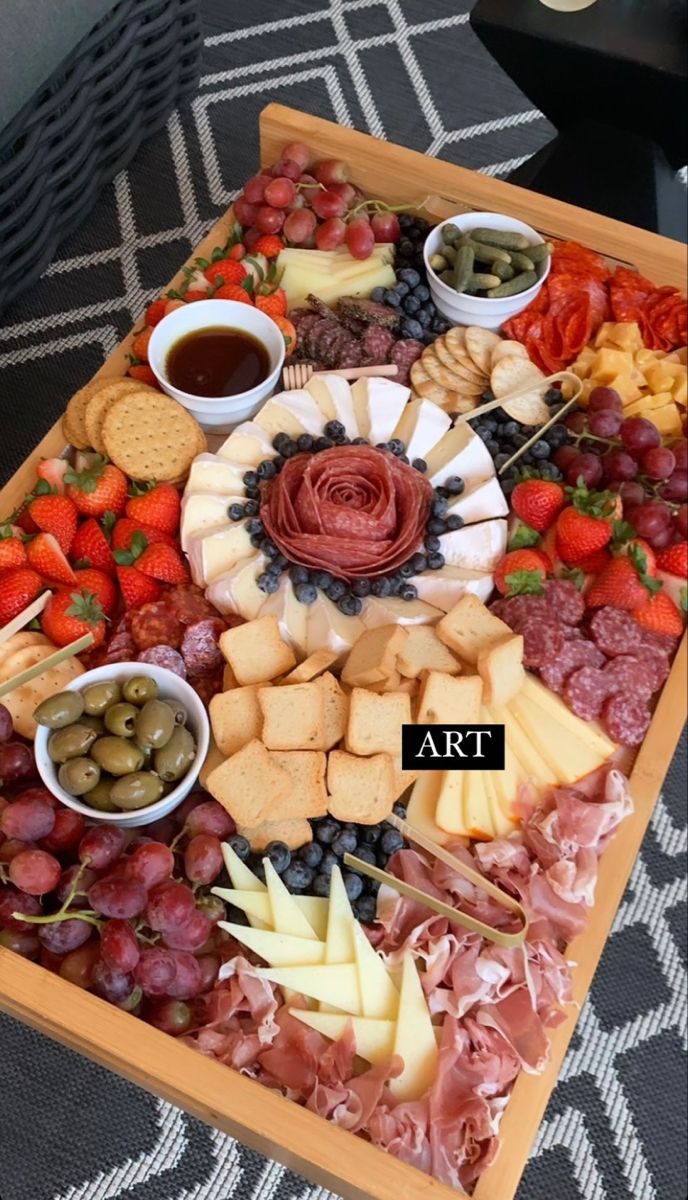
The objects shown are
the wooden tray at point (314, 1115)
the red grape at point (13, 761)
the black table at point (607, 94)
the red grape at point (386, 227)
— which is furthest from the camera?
the black table at point (607, 94)

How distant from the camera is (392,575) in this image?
4.49 feet

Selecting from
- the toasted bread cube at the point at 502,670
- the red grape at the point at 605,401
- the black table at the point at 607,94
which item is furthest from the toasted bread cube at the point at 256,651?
the black table at the point at 607,94

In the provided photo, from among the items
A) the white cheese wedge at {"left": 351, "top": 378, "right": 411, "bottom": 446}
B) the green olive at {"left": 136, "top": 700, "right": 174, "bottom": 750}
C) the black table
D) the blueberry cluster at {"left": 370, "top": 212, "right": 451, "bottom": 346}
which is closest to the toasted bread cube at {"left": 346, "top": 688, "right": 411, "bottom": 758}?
the green olive at {"left": 136, "top": 700, "right": 174, "bottom": 750}

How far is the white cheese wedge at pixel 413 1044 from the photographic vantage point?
1.07 metres

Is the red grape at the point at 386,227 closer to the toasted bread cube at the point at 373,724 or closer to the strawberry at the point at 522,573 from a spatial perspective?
the strawberry at the point at 522,573

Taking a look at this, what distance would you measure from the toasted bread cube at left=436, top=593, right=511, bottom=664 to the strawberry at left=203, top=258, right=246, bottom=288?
705mm

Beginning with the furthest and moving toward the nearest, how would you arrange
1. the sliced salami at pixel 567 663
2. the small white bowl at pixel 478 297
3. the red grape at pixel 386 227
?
the red grape at pixel 386 227 < the small white bowl at pixel 478 297 < the sliced salami at pixel 567 663

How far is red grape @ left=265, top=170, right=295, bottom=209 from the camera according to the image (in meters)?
1.66

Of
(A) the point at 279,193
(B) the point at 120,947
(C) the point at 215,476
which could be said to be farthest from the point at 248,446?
(B) the point at 120,947

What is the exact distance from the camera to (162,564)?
1.36 meters

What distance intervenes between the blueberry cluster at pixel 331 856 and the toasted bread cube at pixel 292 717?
106 millimetres

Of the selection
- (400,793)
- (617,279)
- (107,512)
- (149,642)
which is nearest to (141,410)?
(107,512)

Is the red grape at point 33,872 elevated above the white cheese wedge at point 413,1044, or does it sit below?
above

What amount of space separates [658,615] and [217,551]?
0.62 meters
